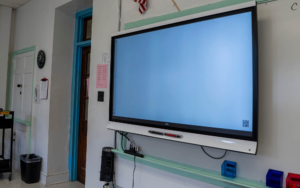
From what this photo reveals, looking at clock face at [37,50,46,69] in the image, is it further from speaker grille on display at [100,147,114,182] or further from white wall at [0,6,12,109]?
speaker grille on display at [100,147,114,182]

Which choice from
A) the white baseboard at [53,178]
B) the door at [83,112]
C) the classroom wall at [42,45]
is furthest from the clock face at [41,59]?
the white baseboard at [53,178]

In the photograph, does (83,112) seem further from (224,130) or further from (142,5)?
(224,130)

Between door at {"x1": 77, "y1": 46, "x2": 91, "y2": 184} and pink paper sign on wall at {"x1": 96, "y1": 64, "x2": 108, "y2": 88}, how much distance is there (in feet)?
3.19

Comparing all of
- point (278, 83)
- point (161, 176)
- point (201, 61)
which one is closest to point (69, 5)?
point (201, 61)

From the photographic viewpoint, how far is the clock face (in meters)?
3.55

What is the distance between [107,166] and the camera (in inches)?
88.1

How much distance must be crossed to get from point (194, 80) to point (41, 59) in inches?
115

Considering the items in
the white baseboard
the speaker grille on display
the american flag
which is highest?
the american flag

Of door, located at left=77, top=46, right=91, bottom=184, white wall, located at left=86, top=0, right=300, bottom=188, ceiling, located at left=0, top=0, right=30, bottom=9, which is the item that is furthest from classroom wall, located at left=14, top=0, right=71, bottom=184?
white wall, located at left=86, top=0, right=300, bottom=188

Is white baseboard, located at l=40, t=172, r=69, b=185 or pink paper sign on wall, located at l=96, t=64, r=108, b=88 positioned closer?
pink paper sign on wall, located at l=96, t=64, r=108, b=88

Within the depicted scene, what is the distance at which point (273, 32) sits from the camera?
1.39 meters

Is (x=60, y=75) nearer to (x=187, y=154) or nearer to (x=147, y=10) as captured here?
(x=147, y=10)

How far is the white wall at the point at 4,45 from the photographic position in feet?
14.3

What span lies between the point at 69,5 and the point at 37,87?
142 centimetres
